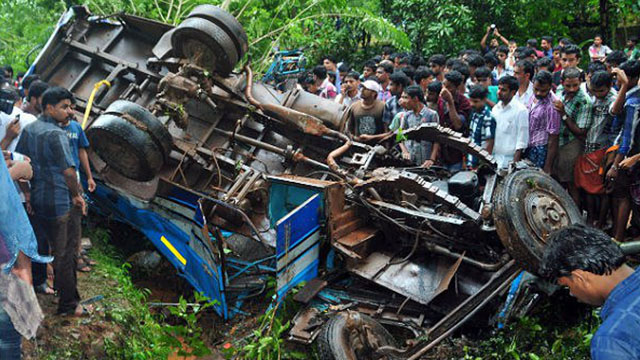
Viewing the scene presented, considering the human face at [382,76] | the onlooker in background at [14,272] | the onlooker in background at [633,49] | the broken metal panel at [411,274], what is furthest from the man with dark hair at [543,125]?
the onlooker in background at [633,49]

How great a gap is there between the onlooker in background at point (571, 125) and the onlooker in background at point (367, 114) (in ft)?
6.68

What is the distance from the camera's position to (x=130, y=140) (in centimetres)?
522

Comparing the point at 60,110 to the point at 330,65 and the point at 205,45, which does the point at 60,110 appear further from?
the point at 330,65

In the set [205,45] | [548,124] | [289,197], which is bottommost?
[289,197]

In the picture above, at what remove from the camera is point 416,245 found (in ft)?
15.0

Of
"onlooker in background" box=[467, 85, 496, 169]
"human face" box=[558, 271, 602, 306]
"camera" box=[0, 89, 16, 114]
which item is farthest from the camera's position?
"onlooker in background" box=[467, 85, 496, 169]

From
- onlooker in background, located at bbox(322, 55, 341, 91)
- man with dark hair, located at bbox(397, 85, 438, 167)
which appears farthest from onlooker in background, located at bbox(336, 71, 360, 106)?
man with dark hair, located at bbox(397, 85, 438, 167)

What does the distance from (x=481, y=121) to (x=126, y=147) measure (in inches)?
145

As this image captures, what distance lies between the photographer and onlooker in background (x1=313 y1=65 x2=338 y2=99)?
8.91 m

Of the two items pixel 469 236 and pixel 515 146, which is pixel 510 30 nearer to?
pixel 515 146

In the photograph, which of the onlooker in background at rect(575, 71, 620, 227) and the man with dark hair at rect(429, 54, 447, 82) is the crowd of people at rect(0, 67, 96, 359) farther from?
the man with dark hair at rect(429, 54, 447, 82)

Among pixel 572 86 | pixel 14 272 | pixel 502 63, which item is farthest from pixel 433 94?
pixel 14 272

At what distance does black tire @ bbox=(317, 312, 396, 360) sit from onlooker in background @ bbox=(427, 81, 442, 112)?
10.3 ft

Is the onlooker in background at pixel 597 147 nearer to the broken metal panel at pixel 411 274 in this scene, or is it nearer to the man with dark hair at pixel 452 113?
the man with dark hair at pixel 452 113
